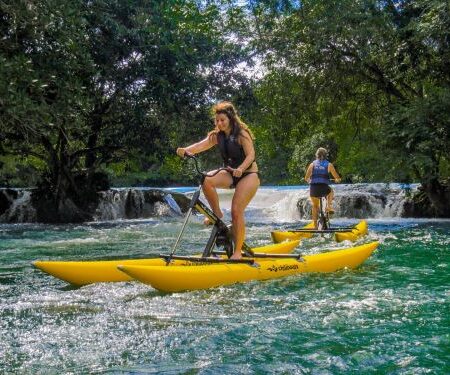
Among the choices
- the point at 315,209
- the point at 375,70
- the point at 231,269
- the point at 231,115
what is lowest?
the point at 231,269

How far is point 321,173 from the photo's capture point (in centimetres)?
1207

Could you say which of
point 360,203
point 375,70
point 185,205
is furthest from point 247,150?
point 185,205

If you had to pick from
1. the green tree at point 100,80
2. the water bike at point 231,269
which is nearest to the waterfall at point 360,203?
the green tree at point 100,80

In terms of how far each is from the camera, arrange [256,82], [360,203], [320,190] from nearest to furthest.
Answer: [320,190] → [256,82] → [360,203]

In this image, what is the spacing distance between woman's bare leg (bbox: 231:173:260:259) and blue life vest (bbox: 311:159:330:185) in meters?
5.44

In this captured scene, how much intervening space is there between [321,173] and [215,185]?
19.1 feet

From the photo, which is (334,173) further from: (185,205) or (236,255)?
(185,205)

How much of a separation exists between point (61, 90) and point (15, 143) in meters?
10.8

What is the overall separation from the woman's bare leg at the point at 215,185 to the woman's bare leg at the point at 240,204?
145 mm

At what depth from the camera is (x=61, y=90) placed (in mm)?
11359

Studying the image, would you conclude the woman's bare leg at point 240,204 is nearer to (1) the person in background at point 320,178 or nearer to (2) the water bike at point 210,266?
(2) the water bike at point 210,266

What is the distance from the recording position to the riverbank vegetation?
15.6 meters

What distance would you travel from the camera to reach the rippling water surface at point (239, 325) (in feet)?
13.1

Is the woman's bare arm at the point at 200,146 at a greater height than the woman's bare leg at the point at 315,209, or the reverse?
the woman's bare arm at the point at 200,146
